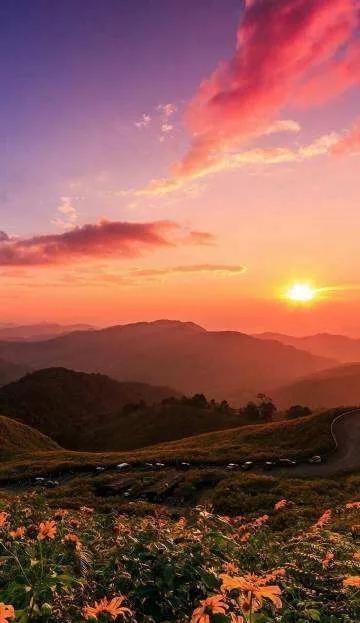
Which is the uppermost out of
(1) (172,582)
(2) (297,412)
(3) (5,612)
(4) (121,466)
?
(3) (5,612)

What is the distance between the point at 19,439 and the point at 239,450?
3805 centimetres

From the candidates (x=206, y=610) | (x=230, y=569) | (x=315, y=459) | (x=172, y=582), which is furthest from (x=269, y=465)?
(x=206, y=610)

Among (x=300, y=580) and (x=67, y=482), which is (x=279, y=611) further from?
(x=67, y=482)

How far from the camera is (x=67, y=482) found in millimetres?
38094

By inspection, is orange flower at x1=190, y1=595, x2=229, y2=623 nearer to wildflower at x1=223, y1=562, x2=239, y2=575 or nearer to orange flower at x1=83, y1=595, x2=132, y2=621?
orange flower at x1=83, y1=595, x2=132, y2=621

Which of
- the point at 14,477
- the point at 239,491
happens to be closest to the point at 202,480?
the point at 239,491

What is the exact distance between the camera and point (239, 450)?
4328 cm

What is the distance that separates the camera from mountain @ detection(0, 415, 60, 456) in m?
61.2

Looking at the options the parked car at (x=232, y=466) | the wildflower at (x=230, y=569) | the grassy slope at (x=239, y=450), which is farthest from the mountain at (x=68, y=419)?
the wildflower at (x=230, y=569)

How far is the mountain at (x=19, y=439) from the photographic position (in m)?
61.2

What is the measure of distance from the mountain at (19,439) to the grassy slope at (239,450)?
305 inches

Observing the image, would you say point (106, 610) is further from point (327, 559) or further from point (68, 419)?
point (68, 419)

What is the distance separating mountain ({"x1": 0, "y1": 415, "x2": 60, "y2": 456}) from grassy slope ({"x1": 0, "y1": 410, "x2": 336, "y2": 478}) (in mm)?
7757

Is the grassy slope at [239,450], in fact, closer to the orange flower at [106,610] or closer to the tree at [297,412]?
the orange flower at [106,610]
